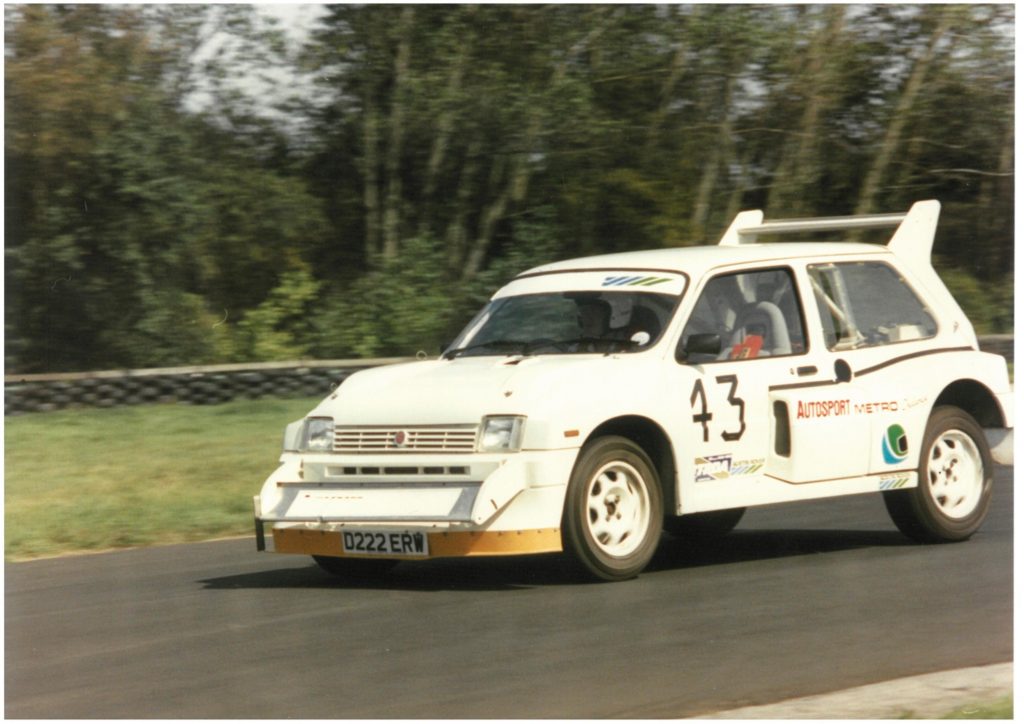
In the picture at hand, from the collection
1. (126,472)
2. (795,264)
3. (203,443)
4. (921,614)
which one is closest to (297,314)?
(203,443)

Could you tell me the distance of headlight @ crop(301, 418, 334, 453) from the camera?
980 centimetres

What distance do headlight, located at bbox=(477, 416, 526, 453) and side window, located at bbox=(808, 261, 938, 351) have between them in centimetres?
256

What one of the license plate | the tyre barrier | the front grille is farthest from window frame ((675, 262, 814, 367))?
the tyre barrier

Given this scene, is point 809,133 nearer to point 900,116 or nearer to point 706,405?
point 900,116

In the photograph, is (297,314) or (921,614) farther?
(297,314)

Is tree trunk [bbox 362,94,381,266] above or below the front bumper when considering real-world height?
above

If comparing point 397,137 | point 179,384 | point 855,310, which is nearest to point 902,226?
point 855,310

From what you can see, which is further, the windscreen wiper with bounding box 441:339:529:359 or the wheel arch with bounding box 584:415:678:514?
the windscreen wiper with bounding box 441:339:529:359

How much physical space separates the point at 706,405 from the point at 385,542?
202 cm

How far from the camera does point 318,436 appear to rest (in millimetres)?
9867

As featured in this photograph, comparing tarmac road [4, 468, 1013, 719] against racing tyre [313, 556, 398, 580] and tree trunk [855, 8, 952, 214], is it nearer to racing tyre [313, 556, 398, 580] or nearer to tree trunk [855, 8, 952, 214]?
racing tyre [313, 556, 398, 580]

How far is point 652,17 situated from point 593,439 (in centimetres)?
1509

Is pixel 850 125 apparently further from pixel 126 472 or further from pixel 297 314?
pixel 126 472

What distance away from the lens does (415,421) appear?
31.1 ft
